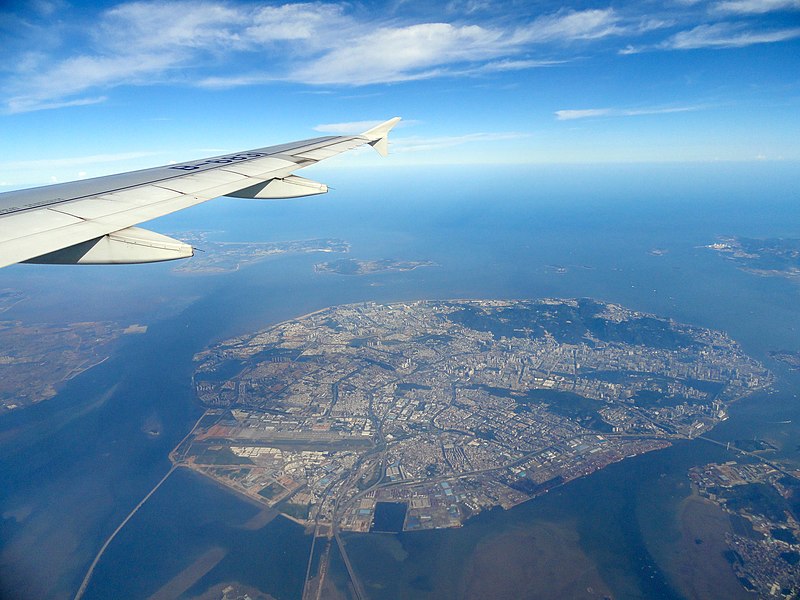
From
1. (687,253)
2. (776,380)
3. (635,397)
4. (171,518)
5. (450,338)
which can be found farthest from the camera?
(687,253)

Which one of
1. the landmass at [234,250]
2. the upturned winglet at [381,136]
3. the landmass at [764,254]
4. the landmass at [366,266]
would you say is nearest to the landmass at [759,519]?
the upturned winglet at [381,136]

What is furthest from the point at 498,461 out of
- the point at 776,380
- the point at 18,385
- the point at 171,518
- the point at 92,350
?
the point at 92,350

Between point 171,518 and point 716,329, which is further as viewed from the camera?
point 716,329

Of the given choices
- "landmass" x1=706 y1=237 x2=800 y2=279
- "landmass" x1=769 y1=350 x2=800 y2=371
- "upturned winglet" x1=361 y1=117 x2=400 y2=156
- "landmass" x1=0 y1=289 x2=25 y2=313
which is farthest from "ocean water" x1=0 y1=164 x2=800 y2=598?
"upturned winglet" x1=361 y1=117 x2=400 y2=156

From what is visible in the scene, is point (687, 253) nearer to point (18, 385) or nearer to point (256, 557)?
point (256, 557)

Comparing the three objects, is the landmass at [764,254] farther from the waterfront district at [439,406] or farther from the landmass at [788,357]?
the waterfront district at [439,406]

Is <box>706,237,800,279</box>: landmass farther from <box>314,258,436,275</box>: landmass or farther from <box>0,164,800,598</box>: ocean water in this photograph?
<box>314,258,436,275</box>: landmass

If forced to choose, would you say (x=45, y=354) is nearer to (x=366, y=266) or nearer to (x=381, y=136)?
(x=381, y=136)
